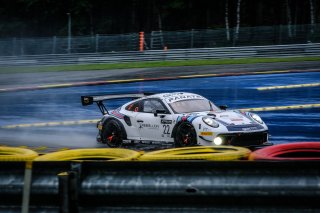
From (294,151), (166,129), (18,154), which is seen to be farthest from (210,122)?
(18,154)

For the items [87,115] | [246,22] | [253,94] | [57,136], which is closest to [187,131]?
[57,136]

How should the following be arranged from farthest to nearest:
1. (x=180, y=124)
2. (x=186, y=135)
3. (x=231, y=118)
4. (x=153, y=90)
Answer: (x=153, y=90)
(x=180, y=124)
(x=186, y=135)
(x=231, y=118)

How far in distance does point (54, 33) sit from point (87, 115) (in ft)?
168

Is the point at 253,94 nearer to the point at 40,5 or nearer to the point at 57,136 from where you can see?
the point at 57,136

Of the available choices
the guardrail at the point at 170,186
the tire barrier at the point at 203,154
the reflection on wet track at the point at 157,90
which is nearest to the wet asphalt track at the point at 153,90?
the reflection on wet track at the point at 157,90

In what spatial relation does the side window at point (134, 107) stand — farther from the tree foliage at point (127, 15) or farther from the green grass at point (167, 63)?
the tree foliage at point (127, 15)

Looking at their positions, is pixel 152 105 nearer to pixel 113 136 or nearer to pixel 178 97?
pixel 178 97

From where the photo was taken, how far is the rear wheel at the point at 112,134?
13352 millimetres

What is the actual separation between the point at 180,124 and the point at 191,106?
75 centimetres

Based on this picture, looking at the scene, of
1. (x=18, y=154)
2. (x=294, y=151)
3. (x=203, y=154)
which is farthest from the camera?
(x=18, y=154)

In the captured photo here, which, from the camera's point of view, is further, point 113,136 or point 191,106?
point 113,136

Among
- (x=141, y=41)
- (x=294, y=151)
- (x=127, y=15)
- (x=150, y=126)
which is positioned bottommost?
(x=150, y=126)

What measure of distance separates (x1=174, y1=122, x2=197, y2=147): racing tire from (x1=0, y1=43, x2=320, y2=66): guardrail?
23.3 meters

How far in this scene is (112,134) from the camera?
13.5 m
